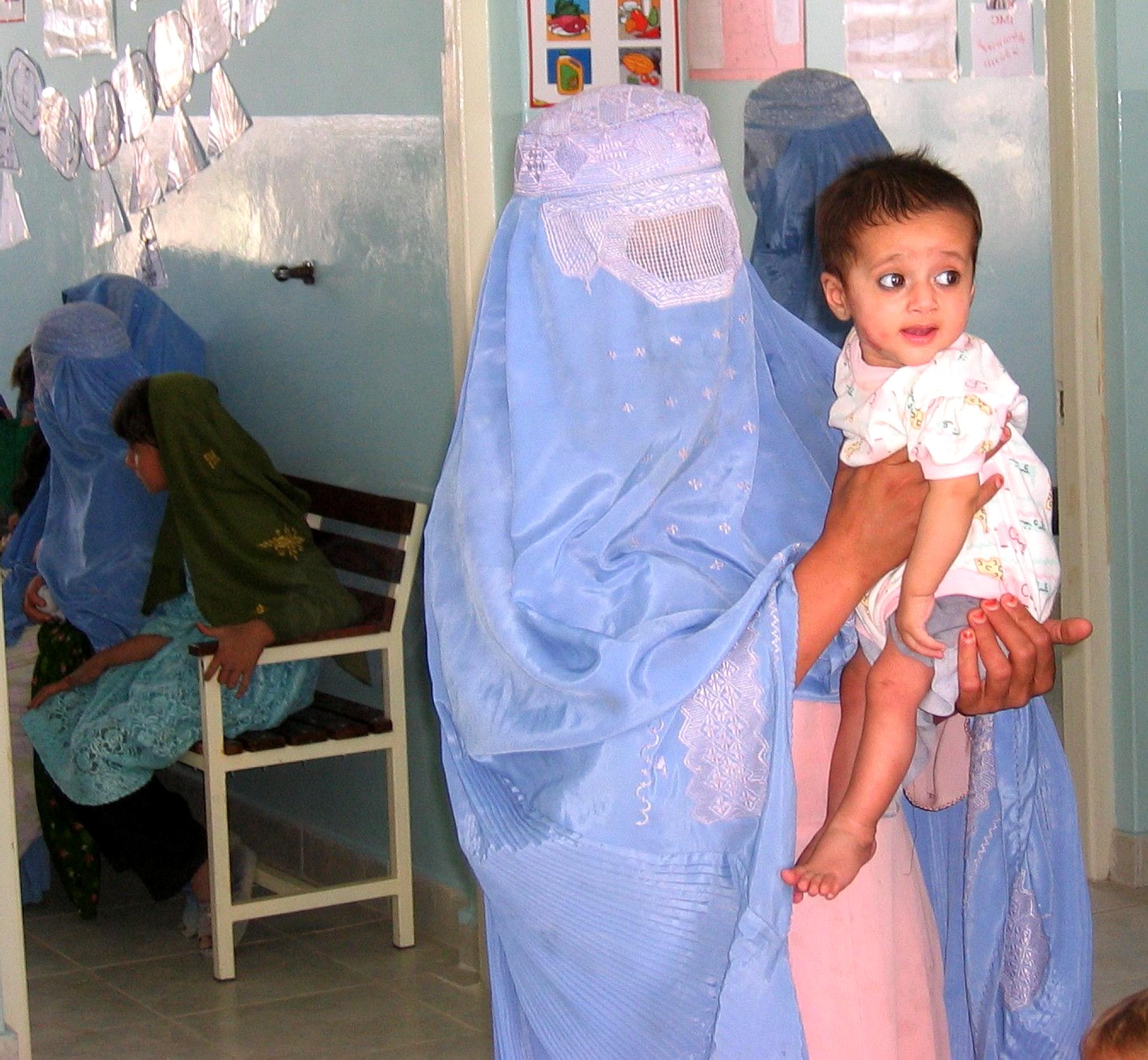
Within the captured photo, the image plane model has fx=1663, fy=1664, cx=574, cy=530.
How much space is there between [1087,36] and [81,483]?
2393 mm

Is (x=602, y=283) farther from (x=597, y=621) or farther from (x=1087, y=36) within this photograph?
(x=1087, y=36)

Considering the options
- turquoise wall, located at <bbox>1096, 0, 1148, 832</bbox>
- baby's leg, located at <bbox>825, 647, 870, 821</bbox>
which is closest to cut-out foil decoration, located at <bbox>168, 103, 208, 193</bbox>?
turquoise wall, located at <bbox>1096, 0, 1148, 832</bbox>

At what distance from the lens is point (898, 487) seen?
5.02 ft

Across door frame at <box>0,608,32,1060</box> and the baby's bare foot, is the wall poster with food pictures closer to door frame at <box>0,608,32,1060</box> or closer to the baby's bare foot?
door frame at <box>0,608,32,1060</box>

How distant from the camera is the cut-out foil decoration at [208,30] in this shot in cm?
369

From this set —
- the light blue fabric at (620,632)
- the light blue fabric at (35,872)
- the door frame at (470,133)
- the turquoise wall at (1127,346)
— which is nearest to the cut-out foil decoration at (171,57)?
the door frame at (470,133)

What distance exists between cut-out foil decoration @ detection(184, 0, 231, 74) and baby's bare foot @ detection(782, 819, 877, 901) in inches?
109

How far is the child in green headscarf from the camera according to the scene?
3492 millimetres

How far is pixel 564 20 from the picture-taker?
307 cm

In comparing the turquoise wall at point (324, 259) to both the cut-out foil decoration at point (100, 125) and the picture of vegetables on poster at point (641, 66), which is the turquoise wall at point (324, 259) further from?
the picture of vegetables on poster at point (641, 66)

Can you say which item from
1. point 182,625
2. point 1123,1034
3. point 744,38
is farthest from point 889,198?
point 182,625

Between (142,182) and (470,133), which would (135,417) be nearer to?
(142,182)

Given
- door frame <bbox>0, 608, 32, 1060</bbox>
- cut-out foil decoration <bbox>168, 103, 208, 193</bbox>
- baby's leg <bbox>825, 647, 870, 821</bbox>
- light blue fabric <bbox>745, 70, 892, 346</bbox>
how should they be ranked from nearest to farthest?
baby's leg <bbox>825, 647, 870, 821</bbox>
door frame <bbox>0, 608, 32, 1060</bbox>
light blue fabric <bbox>745, 70, 892, 346</bbox>
cut-out foil decoration <bbox>168, 103, 208, 193</bbox>

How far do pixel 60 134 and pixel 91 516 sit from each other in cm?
88
